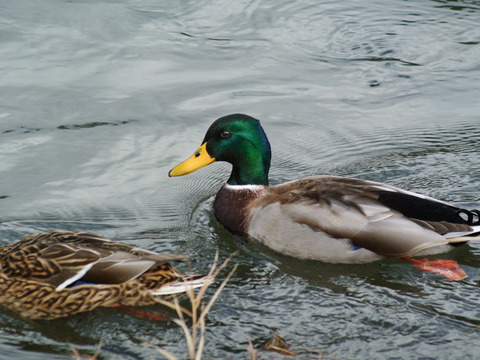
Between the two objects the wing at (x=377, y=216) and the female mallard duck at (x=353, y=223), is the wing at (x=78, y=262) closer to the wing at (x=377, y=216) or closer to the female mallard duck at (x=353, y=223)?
the female mallard duck at (x=353, y=223)

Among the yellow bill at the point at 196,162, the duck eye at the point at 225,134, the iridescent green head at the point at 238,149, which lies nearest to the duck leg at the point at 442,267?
the iridescent green head at the point at 238,149

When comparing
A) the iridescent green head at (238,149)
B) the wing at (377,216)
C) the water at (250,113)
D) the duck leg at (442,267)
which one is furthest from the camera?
the iridescent green head at (238,149)

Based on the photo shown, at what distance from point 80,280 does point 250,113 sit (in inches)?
163

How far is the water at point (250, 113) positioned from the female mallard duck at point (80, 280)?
0.36 ft

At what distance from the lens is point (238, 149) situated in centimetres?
719

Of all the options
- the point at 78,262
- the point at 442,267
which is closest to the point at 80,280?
the point at 78,262

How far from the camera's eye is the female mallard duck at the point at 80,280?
17.2 feet

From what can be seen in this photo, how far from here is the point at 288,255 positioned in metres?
6.41

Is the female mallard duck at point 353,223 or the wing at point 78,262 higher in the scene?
the wing at point 78,262

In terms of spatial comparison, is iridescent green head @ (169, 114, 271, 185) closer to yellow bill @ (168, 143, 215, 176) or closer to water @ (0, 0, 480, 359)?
yellow bill @ (168, 143, 215, 176)

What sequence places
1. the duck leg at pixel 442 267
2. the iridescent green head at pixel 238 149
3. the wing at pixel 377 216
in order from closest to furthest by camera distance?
the duck leg at pixel 442 267 < the wing at pixel 377 216 < the iridescent green head at pixel 238 149

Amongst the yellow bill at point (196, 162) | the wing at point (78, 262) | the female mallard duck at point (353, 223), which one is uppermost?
the yellow bill at point (196, 162)

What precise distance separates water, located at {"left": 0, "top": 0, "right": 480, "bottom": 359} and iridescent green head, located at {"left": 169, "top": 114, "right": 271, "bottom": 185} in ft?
1.58

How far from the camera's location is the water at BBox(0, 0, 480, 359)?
5.15 metres
